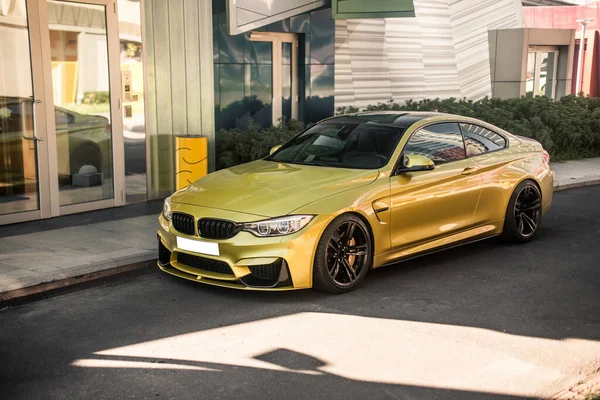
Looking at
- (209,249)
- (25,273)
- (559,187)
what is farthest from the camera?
(559,187)

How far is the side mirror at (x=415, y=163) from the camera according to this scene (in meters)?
7.25

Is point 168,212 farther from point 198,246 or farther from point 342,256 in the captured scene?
point 342,256

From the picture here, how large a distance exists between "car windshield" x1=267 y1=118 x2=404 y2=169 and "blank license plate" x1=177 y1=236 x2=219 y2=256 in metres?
1.59

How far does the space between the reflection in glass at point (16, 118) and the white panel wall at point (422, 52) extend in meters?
8.68

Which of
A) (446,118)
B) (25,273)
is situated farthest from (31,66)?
(446,118)

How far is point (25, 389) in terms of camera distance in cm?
479

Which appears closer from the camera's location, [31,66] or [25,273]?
[25,273]

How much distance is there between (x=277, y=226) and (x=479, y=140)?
3.05 meters

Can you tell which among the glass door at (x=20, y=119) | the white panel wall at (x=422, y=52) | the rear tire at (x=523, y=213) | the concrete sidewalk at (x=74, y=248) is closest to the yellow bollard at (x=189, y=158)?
the concrete sidewalk at (x=74, y=248)

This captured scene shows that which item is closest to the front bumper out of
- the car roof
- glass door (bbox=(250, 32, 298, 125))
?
the car roof

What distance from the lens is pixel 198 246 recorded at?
6.73m

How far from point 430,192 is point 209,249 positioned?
90.2 inches

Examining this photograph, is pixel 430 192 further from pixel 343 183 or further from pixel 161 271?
pixel 161 271

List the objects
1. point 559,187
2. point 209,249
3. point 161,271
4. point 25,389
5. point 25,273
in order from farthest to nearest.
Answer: point 559,187, point 161,271, point 25,273, point 209,249, point 25,389
